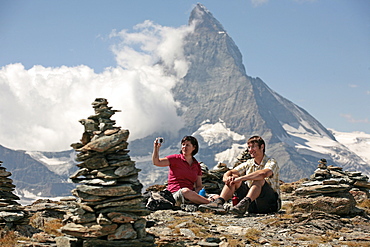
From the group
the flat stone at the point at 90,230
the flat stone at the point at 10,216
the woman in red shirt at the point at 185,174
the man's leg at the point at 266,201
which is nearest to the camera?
the flat stone at the point at 90,230

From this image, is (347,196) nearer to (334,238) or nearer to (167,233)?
(334,238)

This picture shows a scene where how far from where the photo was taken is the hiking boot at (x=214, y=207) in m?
16.9

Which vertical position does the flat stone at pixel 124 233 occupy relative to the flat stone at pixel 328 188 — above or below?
below

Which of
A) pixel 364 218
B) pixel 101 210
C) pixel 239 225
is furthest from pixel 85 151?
pixel 364 218

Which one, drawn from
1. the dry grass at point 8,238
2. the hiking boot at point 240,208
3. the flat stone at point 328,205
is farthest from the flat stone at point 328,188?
the dry grass at point 8,238

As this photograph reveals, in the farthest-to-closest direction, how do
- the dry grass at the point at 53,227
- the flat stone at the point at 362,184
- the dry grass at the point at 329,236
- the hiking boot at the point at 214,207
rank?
the flat stone at the point at 362,184 < the hiking boot at the point at 214,207 < the dry grass at the point at 53,227 < the dry grass at the point at 329,236

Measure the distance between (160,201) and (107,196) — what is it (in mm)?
5884

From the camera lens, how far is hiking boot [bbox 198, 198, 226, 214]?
1686 cm

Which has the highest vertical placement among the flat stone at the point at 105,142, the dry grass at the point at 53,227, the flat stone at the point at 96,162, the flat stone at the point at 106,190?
the flat stone at the point at 105,142

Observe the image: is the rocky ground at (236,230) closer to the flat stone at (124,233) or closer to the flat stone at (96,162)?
the flat stone at (124,233)

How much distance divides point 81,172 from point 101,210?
1190 mm

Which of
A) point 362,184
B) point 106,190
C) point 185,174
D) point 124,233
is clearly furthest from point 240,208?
point 362,184

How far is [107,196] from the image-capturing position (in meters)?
11.8

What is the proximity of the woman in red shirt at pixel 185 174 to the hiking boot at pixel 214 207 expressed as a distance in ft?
1.87
